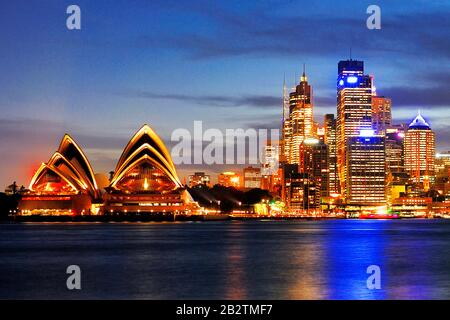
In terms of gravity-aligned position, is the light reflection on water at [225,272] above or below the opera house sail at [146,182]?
below

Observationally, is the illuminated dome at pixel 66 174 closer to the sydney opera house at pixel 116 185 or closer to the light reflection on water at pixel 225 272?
the sydney opera house at pixel 116 185

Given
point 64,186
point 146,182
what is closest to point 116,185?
point 146,182

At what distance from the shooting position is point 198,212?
16862 cm

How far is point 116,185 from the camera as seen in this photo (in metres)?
143

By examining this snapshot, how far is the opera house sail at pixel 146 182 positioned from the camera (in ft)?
422

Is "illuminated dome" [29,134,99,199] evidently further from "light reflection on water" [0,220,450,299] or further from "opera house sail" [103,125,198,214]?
"light reflection on water" [0,220,450,299]

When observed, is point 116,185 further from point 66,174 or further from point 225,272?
point 225,272

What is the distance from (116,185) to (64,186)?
8.95 meters

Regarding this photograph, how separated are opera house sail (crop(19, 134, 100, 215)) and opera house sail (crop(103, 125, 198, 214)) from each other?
4333 millimetres

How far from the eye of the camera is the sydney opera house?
130m

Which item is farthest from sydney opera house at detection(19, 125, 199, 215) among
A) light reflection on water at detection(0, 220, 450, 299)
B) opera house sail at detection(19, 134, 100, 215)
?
light reflection on water at detection(0, 220, 450, 299)

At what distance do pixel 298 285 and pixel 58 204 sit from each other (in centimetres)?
11446

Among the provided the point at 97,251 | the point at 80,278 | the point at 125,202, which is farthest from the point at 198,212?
the point at 80,278

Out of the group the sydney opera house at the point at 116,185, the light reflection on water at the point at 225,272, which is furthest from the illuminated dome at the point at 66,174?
the light reflection on water at the point at 225,272
